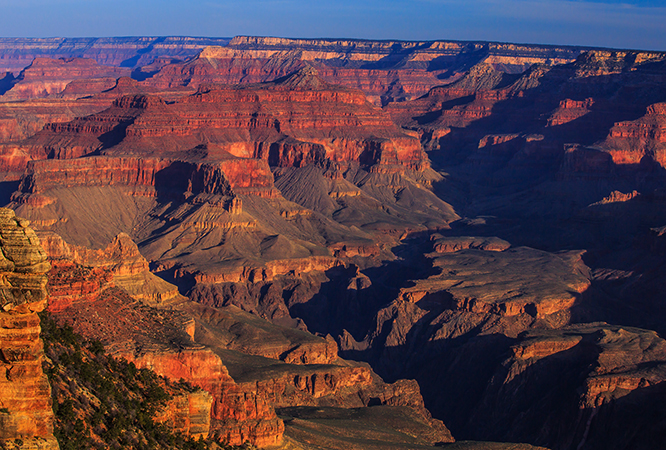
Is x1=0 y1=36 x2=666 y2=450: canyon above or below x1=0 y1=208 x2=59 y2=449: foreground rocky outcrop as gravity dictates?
above

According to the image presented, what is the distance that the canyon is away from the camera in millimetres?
46438

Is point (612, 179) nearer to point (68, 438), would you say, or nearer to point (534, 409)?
point (534, 409)

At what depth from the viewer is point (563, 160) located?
19088 centimetres

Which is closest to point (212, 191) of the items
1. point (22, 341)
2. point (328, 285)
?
point (328, 285)

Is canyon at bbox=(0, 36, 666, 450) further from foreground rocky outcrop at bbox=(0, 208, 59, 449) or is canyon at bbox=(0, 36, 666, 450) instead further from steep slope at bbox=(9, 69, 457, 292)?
steep slope at bbox=(9, 69, 457, 292)

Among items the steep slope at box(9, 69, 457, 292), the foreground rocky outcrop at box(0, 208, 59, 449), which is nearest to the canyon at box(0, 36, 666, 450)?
the foreground rocky outcrop at box(0, 208, 59, 449)

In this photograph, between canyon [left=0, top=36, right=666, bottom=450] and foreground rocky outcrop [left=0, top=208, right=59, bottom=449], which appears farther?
canyon [left=0, top=36, right=666, bottom=450]

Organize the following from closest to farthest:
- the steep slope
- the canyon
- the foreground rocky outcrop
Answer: the foreground rocky outcrop, the canyon, the steep slope

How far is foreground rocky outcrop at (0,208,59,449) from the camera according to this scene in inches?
753

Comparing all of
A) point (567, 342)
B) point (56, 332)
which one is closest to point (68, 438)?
point (56, 332)

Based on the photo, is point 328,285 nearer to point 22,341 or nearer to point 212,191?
point 212,191

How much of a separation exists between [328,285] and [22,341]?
338ft

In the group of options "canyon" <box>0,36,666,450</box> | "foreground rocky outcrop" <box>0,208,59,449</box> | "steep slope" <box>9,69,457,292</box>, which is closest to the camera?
"foreground rocky outcrop" <box>0,208,59,449</box>

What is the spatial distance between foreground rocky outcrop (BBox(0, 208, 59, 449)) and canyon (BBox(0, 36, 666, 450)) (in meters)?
0.04
